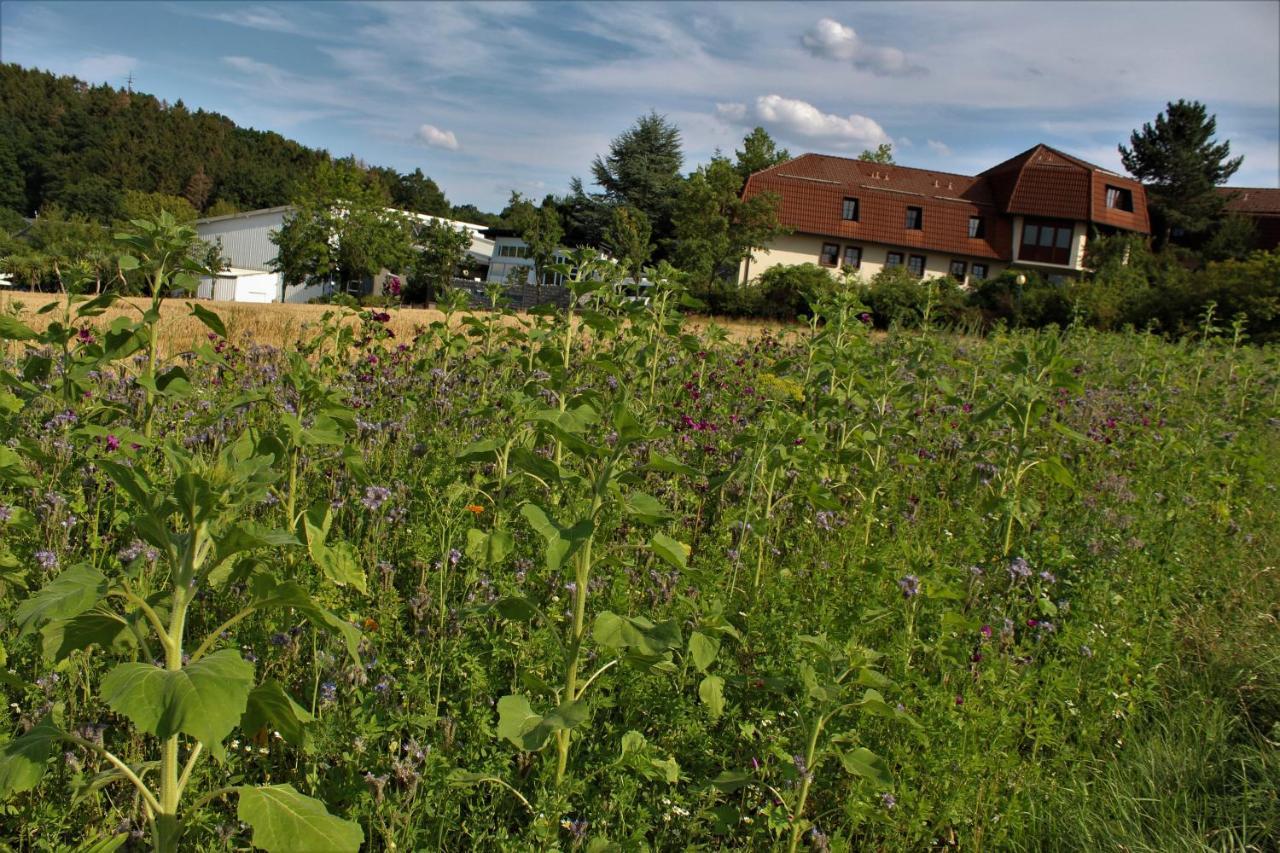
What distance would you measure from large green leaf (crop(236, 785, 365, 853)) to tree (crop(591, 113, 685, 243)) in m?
57.6

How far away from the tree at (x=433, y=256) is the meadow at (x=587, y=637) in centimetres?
5314

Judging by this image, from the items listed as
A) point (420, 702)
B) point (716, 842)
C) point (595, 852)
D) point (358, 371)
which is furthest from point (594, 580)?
point (358, 371)

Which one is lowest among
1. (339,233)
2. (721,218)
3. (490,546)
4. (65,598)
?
(490,546)

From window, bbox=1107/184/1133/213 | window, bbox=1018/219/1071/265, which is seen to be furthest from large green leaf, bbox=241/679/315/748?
window, bbox=1107/184/1133/213

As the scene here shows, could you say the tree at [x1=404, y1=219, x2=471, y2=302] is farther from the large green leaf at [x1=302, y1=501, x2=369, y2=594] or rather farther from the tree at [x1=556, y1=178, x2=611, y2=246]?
the large green leaf at [x1=302, y1=501, x2=369, y2=594]

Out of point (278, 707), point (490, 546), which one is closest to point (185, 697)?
point (278, 707)

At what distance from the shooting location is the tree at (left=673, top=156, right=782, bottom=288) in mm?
41881

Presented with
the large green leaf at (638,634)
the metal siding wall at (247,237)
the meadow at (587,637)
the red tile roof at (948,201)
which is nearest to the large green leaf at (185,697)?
the meadow at (587,637)

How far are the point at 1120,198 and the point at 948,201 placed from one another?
10.1 m

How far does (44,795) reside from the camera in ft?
7.14

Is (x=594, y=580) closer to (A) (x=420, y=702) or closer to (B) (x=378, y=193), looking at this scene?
(A) (x=420, y=702)

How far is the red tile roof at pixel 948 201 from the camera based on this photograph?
48.8 metres

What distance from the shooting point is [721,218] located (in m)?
42.3

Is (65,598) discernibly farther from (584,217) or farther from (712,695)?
(584,217)
